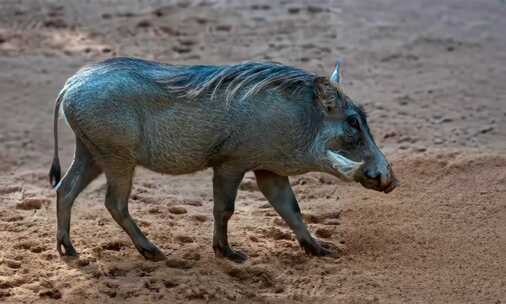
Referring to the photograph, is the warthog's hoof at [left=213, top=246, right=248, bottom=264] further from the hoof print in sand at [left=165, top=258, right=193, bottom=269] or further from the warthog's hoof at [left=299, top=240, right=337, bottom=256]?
the warthog's hoof at [left=299, top=240, right=337, bottom=256]

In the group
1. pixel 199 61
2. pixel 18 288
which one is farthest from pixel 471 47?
pixel 18 288

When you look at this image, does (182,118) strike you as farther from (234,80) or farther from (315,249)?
(315,249)

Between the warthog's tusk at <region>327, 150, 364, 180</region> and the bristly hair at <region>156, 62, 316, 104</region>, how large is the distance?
1.59ft

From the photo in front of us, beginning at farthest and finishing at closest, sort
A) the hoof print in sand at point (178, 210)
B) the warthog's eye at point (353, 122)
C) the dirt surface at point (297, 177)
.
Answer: the hoof print in sand at point (178, 210)
the warthog's eye at point (353, 122)
the dirt surface at point (297, 177)

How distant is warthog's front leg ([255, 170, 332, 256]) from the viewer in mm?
6215

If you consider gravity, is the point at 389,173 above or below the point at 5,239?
above

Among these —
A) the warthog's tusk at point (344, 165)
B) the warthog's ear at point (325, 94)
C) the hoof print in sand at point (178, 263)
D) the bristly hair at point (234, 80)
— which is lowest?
the hoof print in sand at point (178, 263)

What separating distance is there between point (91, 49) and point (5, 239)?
14.6 feet

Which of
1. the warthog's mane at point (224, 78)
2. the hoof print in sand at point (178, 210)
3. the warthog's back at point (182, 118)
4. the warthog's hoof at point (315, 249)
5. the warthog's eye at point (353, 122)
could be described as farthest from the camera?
the hoof print in sand at point (178, 210)

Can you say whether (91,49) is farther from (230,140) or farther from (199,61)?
(230,140)

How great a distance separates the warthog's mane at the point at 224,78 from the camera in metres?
5.88

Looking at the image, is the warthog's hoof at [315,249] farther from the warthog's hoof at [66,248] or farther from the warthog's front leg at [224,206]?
the warthog's hoof at [66,248]

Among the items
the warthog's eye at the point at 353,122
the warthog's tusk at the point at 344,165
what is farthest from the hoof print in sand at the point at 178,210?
the warthog's eye at the point at 353,122

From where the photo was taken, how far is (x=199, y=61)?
10.1m
